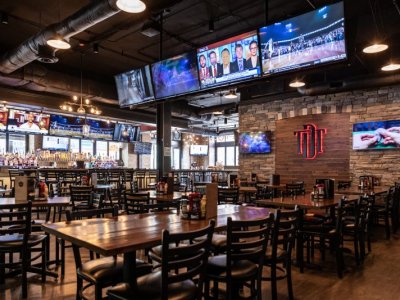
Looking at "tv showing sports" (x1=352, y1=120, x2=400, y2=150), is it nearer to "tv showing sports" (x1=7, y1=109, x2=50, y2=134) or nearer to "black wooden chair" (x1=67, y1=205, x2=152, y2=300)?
"black wooden chair" (x1=67, y1=205, x2=152, y2=300)

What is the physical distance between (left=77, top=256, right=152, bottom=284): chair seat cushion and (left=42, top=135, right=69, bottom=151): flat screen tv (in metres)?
11.6

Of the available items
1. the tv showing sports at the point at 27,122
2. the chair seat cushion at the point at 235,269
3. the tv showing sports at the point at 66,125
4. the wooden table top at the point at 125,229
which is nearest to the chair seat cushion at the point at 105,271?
the wooden table top at the point at 125,229

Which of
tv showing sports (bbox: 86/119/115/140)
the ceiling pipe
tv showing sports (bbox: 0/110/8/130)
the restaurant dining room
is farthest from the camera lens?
tv showing sports (bbox: 86/119/115/140)

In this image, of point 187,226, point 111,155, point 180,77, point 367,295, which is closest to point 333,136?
point 180,77

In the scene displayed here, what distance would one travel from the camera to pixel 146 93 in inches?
260

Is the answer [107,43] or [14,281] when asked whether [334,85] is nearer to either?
[107,43]

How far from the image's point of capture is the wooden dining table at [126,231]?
1934 millimetres

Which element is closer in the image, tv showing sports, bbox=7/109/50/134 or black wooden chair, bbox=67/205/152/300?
black wooden chair, bbox=67/205/152/300

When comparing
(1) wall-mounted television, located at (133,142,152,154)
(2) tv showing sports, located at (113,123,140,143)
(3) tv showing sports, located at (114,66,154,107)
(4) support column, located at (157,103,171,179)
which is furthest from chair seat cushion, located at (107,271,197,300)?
(1) wall-mounted television, located at (133,142,152,154)

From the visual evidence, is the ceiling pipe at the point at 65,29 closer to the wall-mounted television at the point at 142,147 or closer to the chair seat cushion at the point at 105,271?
the chair seat cushion at the point at 105,271

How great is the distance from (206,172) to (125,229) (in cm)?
1087

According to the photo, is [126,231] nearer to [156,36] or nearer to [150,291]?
[150,291]

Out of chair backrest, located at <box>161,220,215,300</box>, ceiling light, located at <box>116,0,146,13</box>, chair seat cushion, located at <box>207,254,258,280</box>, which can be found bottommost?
chair seat cushion, located at <box>207,254,258,280</box>

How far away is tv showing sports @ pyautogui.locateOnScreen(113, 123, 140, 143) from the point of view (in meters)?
12.9
